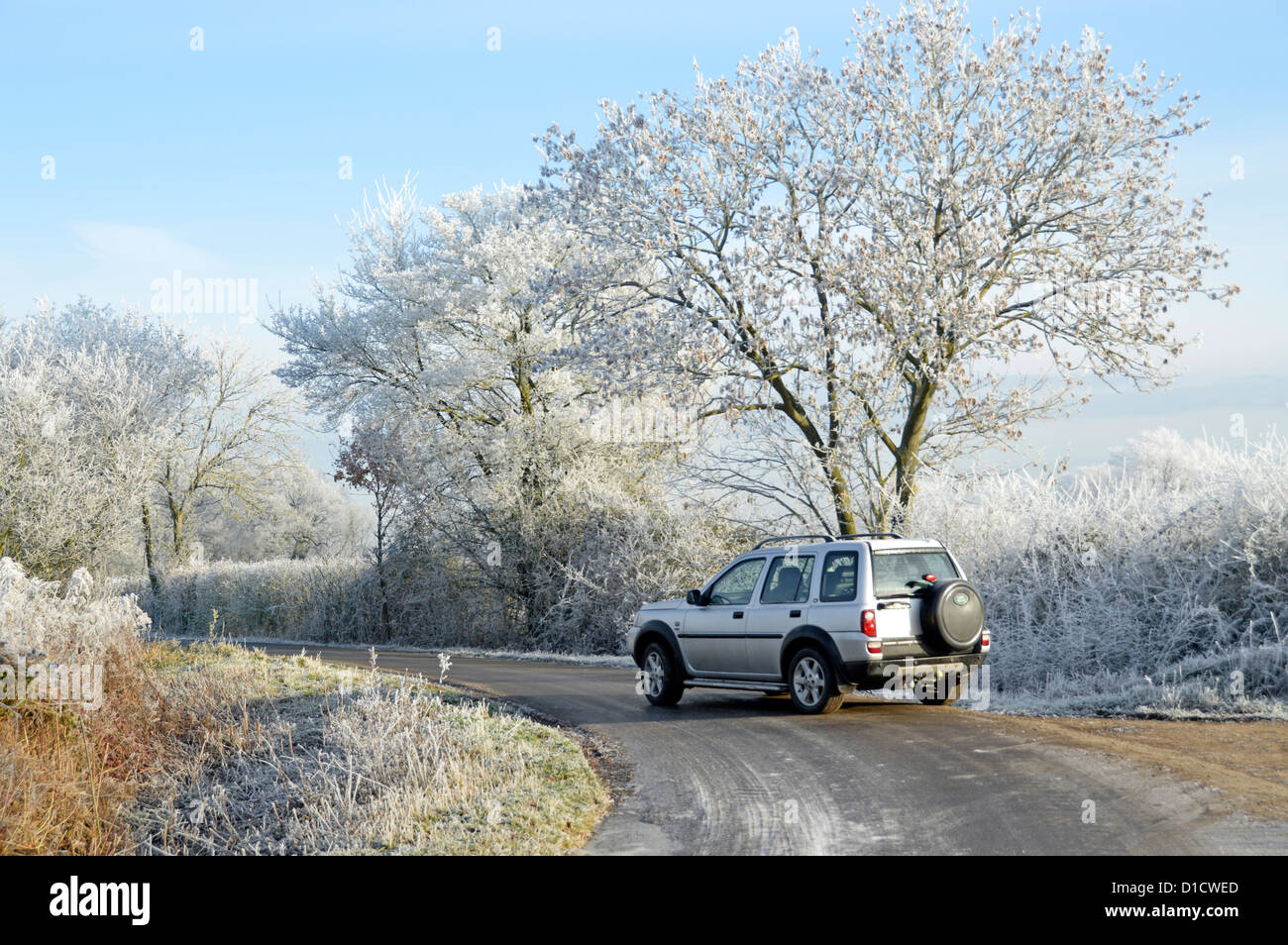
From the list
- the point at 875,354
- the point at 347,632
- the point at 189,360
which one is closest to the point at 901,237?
the point at 875,354

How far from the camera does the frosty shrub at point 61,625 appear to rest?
11727mm

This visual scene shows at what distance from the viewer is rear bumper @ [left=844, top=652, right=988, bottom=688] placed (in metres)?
11.3

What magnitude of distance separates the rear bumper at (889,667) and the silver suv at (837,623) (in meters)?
0.01

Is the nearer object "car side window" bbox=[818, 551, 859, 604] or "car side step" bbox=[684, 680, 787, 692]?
"car side window" bbox=[818, 551, 859, 604]

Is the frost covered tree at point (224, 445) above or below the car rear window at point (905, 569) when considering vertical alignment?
above

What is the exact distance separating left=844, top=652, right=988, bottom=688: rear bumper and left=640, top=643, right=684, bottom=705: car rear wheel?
2803 mm

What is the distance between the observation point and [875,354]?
64.4 feet

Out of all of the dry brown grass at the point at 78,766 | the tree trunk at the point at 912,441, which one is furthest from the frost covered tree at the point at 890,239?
the dry brown grass at the point at 78,766

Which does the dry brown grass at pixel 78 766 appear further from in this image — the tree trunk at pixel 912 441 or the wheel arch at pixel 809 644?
the tree trunk at pixel 912 441

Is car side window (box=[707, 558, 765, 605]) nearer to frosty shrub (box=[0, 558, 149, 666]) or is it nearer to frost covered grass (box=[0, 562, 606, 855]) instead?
frost covered grass (box=[0, 562, 606, 855])

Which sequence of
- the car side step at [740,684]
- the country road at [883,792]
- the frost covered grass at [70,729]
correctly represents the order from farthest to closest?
1. the car side step at [740,684]
2. the frost covered grass at [70,729]
3. the country road at [883,792]

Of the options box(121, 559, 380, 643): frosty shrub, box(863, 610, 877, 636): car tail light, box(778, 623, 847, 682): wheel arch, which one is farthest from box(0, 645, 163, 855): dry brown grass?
box(121, 559, 380, 643): frosty shrub

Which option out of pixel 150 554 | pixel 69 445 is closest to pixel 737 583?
pixel 69 445
